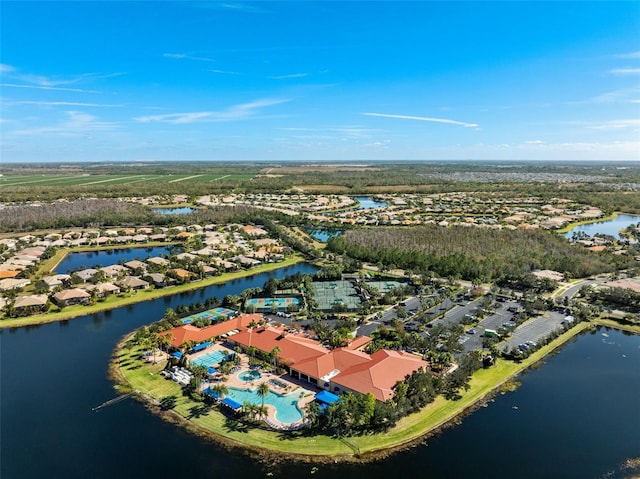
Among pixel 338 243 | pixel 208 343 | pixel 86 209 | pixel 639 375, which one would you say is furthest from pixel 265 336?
pixel 86 209

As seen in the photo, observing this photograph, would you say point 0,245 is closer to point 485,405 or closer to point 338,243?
point 338,243

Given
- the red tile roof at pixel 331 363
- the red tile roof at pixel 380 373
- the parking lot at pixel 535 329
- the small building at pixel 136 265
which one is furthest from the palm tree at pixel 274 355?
the small building at pixel 136 265

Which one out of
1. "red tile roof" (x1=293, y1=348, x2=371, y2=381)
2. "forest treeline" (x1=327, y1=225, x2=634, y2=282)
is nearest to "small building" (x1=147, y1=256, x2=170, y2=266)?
"forest treeline" (x1=327, y1=225, x2=634, y2=282)

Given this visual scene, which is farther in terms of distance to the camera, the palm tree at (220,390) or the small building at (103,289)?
the small building at (103,289)

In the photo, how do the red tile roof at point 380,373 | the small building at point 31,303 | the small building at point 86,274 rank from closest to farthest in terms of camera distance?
the red tile roof at point 380,373, the small building at point 31,303, the small building at point 86,274

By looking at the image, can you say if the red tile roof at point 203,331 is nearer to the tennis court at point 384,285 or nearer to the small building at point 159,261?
the tennis court at point 384,285

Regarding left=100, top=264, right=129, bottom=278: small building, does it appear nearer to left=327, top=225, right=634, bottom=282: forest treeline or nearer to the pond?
left=327, top=225, right=634, bottom=282: forest treeline

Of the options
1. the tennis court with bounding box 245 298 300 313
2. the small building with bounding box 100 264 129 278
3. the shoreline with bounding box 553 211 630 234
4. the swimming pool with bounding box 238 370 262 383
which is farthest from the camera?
the shoreline with bounding box 553 211 630 234
